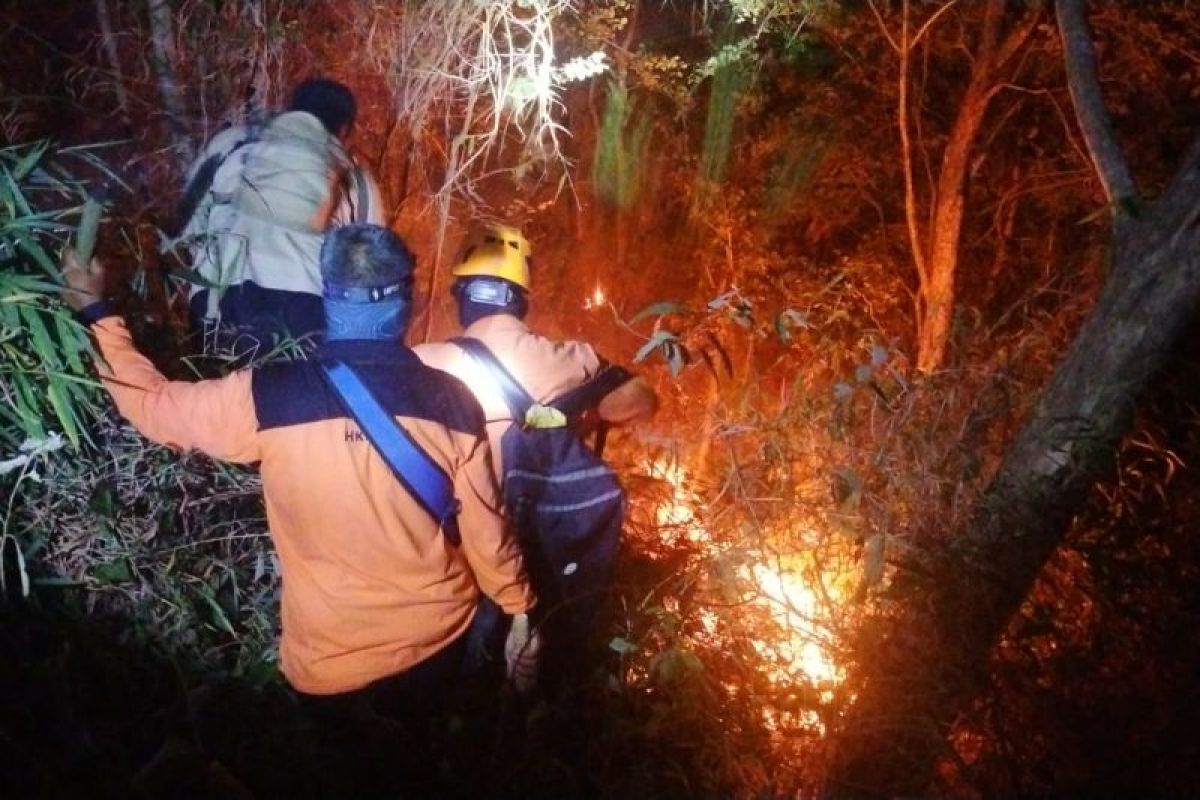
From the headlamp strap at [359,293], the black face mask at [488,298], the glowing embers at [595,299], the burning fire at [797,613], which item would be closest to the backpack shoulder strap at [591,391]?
the black face mask at [488,298]

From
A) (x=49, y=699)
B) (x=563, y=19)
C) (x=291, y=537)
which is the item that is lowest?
(x=49, y=699)

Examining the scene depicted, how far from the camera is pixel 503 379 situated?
3.38 meters

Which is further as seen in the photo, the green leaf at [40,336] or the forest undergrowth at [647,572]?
the forest undergrowth at [647,572]

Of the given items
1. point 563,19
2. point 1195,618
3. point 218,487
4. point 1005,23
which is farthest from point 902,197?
point 218,487

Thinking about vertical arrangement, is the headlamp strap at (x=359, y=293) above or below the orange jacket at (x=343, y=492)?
above

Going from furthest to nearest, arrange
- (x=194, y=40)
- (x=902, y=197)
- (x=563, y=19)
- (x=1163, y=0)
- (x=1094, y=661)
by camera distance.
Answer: (x=902, y=197), (x=1163, y=0), (x=563, y=19), (x=194, y=40), (x=1094, y=661)

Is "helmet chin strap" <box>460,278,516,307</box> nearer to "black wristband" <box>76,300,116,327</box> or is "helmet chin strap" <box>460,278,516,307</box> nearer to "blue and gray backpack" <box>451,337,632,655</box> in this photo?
"blue and gray backpack" <box>451,337,632,655</box>

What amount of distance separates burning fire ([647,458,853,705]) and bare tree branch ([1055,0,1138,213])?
1.75m

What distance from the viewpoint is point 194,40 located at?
14.2 ft

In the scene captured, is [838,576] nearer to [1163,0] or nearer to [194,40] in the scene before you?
[194,40]

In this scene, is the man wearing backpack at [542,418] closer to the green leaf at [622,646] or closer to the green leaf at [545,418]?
the green leaf at [545,418]

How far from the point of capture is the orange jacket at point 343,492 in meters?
2.55

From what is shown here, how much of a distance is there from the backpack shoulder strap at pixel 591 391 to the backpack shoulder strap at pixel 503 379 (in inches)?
5.6

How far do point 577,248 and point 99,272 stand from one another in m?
11.4
